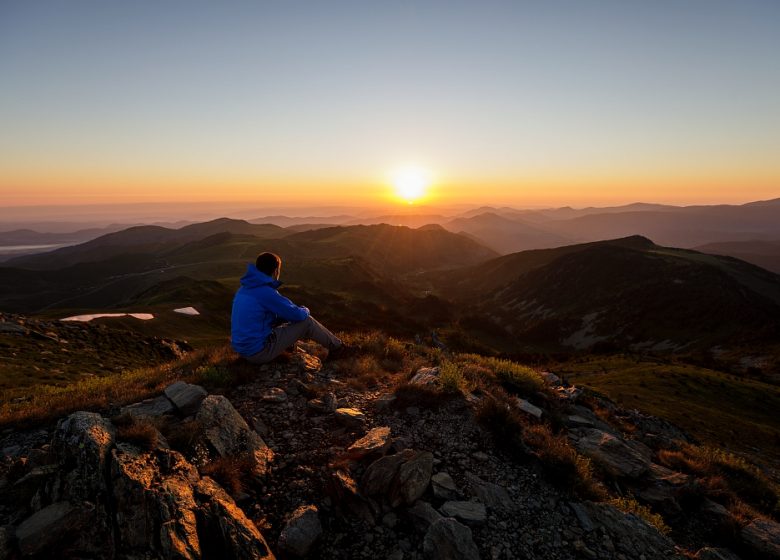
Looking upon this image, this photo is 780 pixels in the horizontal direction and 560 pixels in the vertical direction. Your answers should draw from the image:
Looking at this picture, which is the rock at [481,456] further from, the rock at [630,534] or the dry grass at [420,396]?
the rock at [630,534]

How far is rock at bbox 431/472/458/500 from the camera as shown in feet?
21.6

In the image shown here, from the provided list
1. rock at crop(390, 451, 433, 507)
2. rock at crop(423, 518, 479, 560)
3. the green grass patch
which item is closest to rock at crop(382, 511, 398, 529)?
rock at crop(390, 451, 433, 507)

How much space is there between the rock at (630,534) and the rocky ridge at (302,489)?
0.02 meters

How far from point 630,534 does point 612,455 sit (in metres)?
3.48

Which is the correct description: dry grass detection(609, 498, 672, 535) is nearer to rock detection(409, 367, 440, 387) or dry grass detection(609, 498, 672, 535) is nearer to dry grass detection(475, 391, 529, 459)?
dry grass detection(475, 391, 529, 459)

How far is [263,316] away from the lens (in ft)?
31.9

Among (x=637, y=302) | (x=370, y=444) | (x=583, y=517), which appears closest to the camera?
(x=583, y=517)

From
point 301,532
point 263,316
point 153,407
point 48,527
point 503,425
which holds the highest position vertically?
point 263,316

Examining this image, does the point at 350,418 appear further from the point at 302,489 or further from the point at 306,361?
the point at 306,361

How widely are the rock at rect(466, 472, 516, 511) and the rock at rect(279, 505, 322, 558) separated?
2.96 meters

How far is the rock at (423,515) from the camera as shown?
5.98 metres

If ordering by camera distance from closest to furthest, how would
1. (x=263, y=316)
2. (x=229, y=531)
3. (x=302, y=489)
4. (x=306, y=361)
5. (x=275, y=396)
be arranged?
(x=229, y=531), (x=302, y=489), (x=275, y=396), (x=263, y=316), (x=306, y=361)

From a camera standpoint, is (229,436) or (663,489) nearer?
(229,436)

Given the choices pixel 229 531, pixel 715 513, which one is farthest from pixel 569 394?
pixel 229 531
